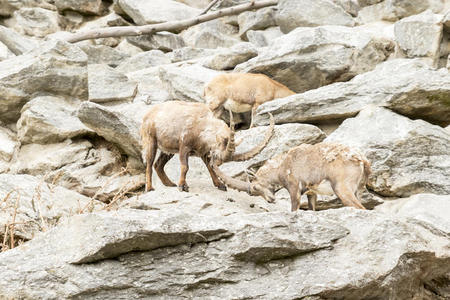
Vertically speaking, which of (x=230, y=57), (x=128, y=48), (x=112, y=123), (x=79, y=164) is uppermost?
(x=230, y=57)

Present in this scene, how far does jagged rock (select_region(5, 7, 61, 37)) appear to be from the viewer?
74.1ft

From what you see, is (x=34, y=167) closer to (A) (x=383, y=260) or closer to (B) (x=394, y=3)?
(A) (x=383, y=260)

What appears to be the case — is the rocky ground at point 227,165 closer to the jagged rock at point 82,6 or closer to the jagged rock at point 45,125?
the jagged rock at point 45,125

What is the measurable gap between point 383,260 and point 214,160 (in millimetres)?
3831

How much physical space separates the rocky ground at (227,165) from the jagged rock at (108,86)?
0.16 ft

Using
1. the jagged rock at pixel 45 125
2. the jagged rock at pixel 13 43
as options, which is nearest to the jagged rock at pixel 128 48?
the jagged rock at pixel 13 43

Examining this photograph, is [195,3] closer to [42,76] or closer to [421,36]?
[42,76]

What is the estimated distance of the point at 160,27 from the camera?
824 inches

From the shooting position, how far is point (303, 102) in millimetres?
10930

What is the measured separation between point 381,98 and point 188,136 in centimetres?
381

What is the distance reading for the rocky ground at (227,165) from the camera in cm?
535

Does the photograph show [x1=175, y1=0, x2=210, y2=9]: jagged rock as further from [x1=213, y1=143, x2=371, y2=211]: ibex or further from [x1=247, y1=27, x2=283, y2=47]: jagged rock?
[x1=213, y1=143, x2=371, y2=211]: ibex

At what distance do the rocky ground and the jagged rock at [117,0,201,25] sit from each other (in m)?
0.08

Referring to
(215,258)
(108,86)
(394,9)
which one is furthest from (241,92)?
(215,258)
